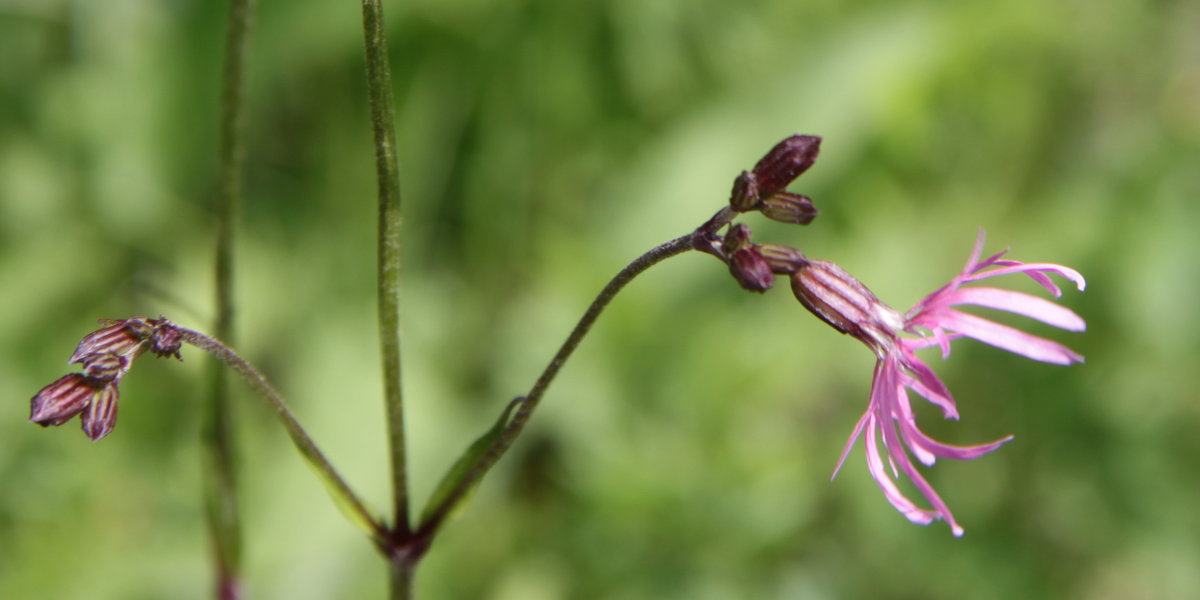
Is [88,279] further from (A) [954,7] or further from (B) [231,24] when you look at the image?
(A) [954,7]

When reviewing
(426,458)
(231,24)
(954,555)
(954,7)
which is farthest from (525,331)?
(954,7)

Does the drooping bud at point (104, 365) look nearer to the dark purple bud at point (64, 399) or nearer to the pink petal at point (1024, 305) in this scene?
the dark purple bud at point (64, 399)

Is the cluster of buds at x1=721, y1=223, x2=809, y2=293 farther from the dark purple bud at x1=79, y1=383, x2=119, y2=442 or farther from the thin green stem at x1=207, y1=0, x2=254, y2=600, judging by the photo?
the thin green stem at x1=207, y1=0, x2=254, y2=600

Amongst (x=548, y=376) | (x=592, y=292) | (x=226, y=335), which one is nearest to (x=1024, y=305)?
(x=548, y=376)

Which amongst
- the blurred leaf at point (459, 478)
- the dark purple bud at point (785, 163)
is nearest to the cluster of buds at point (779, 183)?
the dark purple bud at point (785, 163)

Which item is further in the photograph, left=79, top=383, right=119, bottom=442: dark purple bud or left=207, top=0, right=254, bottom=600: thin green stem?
left=207, top=0, right=254, bottom=600: thin green stem

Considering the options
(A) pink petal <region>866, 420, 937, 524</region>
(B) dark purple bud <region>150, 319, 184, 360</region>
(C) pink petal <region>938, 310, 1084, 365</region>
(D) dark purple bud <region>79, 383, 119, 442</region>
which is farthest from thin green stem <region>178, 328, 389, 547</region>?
(C) pink petal <region>938, 310, 1084, 365</region>

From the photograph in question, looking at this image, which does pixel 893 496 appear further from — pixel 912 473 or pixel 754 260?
pixel 754 260

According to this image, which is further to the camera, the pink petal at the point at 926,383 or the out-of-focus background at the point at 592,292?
the out-of-focus background at the point at 592,292

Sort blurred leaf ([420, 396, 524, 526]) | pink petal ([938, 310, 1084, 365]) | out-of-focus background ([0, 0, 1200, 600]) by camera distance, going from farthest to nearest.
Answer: out-of-focus background ([0, 0, 1200, 600]) < blurred leaf ([420, 396, 524, 526]) < pink petal ([938, 310, 1084, 365])
